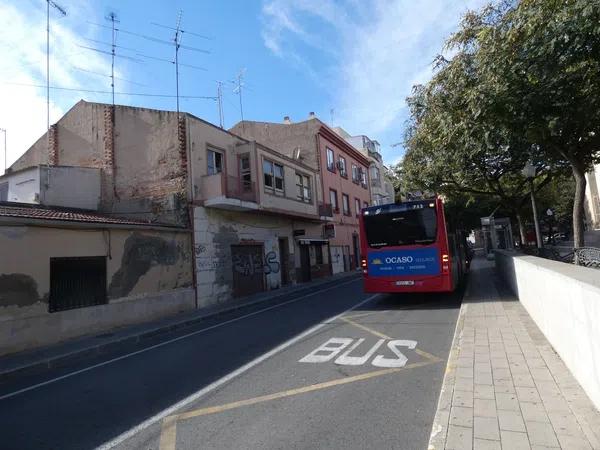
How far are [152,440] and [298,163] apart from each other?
68.3 feet

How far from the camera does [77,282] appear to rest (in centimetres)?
1142

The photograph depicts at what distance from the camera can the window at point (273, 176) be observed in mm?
20734

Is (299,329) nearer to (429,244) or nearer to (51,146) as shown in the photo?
(429,244)

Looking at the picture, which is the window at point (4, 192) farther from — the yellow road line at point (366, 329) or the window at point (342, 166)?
the window at point (342, 166)

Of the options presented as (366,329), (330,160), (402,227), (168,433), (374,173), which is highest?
(374,173)

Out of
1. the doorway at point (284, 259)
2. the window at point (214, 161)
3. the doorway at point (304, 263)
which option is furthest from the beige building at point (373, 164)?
the window at point (214, 161)

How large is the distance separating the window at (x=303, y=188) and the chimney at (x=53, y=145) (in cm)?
1201

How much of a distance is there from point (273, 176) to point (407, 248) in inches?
424

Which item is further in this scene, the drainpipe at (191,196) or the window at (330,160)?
the window at (330,160)

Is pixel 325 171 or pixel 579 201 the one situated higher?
pixel 325 171

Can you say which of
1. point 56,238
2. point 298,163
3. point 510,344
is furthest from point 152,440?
point 298,163

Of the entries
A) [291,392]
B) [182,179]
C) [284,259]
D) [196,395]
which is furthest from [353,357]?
[284,259]

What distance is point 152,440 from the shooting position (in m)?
4.06

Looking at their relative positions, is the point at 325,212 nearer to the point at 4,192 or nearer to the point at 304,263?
the point at 304,263
